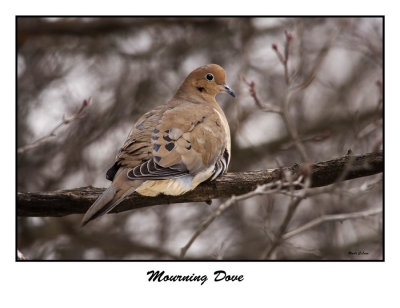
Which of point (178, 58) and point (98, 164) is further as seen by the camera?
point (178, 58)

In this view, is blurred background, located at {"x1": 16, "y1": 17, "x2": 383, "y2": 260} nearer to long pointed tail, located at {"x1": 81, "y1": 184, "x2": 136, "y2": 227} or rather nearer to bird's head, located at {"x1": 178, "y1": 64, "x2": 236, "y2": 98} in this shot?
bird's head, located at {"x1": 178, "y1": 64, "x2": 236, "y2": 98}

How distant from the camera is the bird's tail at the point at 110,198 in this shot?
111 inches

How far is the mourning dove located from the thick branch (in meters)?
0.11

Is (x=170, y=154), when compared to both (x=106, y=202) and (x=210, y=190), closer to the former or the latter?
(x=210, y=190)

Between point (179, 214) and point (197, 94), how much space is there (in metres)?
1.36

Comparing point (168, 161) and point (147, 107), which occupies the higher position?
point (147, 107)

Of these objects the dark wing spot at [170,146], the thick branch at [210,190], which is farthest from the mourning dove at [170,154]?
the thick branch at [210,190]

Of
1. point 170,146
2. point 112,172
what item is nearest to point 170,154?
point 170,146

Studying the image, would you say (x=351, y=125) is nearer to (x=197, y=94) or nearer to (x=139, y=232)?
(x=197, y=94)

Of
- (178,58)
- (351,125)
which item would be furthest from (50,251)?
(351,125)

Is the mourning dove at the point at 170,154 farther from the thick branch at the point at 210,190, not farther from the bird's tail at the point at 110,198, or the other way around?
the thick branch at the point at 210,190

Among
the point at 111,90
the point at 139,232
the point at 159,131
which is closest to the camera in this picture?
the point at 159,131

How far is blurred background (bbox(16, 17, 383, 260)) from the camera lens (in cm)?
459

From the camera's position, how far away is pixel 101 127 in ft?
16.7
